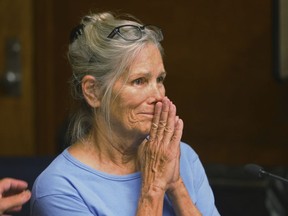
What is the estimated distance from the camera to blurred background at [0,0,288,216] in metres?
4.10

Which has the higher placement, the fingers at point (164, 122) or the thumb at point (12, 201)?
the fingers at point (164, 122)

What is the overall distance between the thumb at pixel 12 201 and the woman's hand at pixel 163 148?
34 centimetres

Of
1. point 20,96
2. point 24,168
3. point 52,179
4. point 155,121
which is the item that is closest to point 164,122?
point 155,121

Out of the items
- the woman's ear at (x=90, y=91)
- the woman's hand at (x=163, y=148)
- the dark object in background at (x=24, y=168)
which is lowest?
the dark object in background at (x=24, y=168)

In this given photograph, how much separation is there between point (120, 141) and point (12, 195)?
1.26 feet

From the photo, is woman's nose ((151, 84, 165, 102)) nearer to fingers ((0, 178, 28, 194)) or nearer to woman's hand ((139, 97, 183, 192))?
woman's hand ((139, 97, 183, 192))

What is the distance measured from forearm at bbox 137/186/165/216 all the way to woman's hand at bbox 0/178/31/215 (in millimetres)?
314

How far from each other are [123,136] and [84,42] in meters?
0.30

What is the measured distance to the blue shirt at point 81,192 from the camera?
8.29 ft

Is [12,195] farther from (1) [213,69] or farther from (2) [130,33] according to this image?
(1) [213,69]

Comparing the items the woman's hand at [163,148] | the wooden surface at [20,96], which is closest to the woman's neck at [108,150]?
the woman's hand at [163,148]

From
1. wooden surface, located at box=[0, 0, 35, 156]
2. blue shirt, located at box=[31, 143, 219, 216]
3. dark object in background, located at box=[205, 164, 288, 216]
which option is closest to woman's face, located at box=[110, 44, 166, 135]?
blue shirt, located at box=[31, 143, 219, 216]

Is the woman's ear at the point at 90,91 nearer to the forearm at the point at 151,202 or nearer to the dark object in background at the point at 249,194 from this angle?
the forearm at the point at 151,202

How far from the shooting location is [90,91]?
2.66 m
